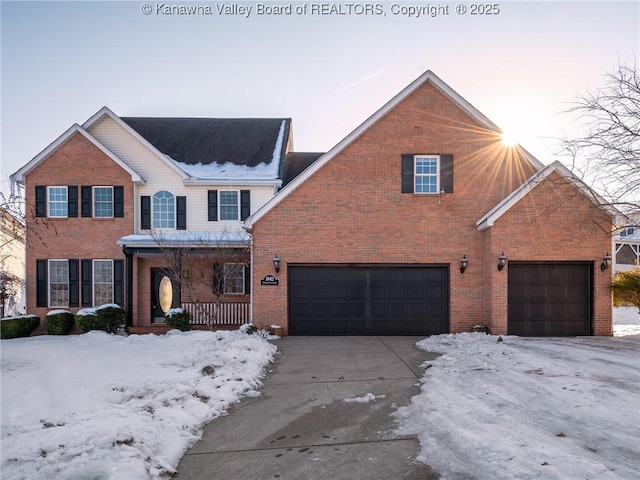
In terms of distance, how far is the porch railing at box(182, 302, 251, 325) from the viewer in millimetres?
14852

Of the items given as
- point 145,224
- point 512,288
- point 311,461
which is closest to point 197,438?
point 311,461

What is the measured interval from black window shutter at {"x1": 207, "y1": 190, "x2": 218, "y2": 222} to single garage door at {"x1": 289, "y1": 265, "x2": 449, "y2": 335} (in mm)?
5247

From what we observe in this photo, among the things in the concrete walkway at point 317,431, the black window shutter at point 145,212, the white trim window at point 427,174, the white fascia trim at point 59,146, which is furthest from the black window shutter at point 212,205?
the concrete walkway at point 317,431

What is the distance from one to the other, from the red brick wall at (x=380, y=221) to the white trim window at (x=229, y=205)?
393 cm

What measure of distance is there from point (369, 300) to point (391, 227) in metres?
2.60

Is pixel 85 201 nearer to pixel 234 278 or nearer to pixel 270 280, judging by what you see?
pixel 234 278

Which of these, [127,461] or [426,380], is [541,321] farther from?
[127,461]

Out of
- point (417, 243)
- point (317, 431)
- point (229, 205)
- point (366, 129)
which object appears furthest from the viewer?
point (229, 205)

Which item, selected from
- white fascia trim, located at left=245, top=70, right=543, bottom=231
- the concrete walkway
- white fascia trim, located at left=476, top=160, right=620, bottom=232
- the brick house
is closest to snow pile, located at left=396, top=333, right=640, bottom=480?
the concrete walkway

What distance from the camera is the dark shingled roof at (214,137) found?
61.8 feet

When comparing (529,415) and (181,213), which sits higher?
(181,213)

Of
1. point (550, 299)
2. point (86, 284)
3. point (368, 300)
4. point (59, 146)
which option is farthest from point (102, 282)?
point (550, 299)

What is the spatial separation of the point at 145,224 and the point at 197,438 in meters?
13.2

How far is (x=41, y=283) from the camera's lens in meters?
16.1
